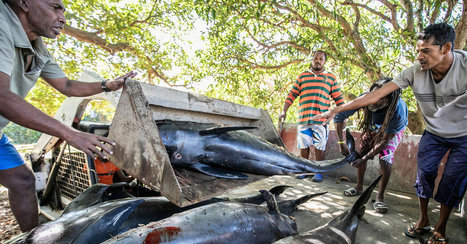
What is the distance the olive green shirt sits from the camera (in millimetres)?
1247

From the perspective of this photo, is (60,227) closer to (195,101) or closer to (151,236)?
(151,236)

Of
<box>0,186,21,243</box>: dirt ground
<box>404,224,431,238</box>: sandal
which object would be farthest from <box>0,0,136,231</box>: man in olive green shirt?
<box>404,224,431,238</box>: sandal

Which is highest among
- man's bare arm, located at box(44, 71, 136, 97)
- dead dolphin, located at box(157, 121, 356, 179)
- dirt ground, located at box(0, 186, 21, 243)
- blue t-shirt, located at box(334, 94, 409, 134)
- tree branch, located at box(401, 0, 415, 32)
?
tree branch, located at box(401, 0, 415, 32)

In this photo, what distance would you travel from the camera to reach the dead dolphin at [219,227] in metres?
1.22

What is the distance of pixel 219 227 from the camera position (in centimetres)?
141

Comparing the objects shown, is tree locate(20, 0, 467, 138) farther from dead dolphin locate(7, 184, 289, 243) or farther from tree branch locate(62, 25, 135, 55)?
dead dolphin locate(7, 184, 289, 243)

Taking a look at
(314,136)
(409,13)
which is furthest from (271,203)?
(409,13)

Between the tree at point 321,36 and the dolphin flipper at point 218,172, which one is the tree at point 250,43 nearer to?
the tree at point 321,36

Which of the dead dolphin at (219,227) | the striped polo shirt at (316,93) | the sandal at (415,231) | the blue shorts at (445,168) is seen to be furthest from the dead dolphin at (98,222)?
the striped polo shirt at (316,93)

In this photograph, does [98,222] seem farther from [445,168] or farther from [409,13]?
[409,13]

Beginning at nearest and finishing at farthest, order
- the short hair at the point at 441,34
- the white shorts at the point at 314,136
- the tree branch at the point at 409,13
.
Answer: the short hair at the point at 441,34
the white shorts at the point at 314,136
the tree branch at the point at 409,13

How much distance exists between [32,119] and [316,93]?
11.5 feet

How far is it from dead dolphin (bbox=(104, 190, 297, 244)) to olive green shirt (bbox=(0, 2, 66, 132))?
1128 mm

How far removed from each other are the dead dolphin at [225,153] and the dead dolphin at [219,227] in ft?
0.79
